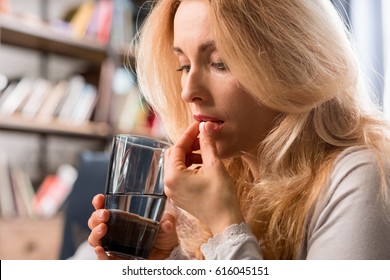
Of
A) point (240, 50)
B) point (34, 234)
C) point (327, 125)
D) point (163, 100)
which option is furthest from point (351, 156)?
point (34, 234)

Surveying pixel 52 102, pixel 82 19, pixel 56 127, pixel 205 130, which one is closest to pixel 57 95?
pixel 52 102

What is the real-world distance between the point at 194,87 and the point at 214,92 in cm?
4

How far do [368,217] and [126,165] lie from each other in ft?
1.23

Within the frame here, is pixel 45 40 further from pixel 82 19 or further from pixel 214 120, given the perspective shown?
pixel 214 120

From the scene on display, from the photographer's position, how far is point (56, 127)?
108 inches

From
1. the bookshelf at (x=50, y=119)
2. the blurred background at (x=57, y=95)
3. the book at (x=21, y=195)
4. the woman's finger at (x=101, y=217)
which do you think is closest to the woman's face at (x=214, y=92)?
the woman's finger at (x=101, y=217)

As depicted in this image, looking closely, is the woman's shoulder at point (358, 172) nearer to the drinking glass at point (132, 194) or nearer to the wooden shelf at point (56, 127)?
the drinking glass at point (132, 194)

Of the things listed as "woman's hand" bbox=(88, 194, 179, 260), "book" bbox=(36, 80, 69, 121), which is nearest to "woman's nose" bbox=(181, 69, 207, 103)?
"woman's hand" bbox=(88, 194, 179, 260)

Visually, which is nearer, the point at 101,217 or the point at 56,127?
the point at 101,217

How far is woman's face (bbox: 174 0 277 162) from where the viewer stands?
92cm

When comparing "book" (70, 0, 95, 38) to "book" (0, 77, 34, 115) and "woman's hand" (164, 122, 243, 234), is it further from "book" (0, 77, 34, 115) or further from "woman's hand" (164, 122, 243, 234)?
"woman's hand" (164, 122, 243, 234)

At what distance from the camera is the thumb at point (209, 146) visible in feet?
2.83

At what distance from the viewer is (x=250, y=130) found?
96 cm
